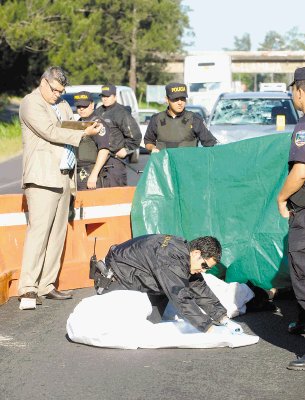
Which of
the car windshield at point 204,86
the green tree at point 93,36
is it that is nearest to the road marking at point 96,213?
the green tree at point 93,36

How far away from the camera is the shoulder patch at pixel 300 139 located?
6004 mm

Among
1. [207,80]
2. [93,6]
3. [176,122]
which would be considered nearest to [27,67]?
[207,80]

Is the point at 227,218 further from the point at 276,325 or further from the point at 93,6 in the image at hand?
the point at 93,6

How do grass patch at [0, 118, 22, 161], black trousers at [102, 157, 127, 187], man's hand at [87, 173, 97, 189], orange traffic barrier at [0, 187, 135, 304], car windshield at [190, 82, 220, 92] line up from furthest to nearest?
car windshield at [190, 82, 220, 92]
grass patch at [0, 118, 22, 161]
black trousers at [102, 157, 127, 187]
man's hand at [87, 173, 97, 189]
orange traffic barrier at [0, 187, 135, 304]

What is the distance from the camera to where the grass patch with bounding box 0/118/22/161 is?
29.7 meters

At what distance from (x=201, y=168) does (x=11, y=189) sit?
11199 mm

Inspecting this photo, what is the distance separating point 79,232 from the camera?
9.27 meters

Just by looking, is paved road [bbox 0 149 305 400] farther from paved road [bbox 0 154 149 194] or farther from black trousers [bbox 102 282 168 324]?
paved road [bbox 0 154 149 194]

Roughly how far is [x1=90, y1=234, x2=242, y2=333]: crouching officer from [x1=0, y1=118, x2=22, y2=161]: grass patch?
69.1 feet

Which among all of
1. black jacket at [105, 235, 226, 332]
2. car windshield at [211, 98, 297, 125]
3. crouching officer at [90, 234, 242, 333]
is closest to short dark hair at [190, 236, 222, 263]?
crouching officer at [90, 234, 242, 333]

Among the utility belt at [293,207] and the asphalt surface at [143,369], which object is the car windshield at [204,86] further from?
the utility belt at [293,207]

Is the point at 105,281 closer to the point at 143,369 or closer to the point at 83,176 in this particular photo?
the point at 143,369

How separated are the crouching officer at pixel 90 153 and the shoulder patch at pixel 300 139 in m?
4.19

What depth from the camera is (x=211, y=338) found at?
6832mm
